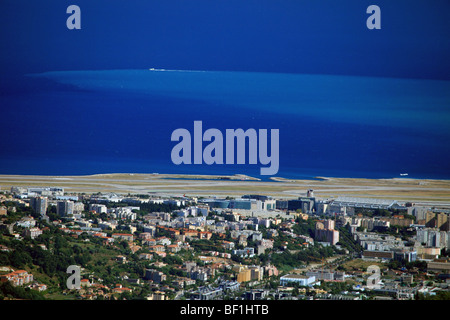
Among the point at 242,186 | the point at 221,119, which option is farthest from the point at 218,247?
the point at 221,119

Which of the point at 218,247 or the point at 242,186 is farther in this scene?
the point at 242,186

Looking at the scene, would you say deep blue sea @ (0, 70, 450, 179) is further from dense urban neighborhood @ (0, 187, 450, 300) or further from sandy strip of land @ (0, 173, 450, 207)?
dense urban neighborhood @ (0, 187, 450, 300)

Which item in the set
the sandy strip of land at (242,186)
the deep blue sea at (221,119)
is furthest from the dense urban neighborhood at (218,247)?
the deep blue sea at (221,119)

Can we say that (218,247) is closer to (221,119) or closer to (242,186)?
(242,186)

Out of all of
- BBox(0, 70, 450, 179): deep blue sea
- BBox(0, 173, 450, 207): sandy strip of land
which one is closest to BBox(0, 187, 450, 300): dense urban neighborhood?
BBox(0, 173, 450, 207): sandy strip of land

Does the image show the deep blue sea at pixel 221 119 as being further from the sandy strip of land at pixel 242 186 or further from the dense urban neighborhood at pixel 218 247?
the dense urban neighborhood at pixel 218 247

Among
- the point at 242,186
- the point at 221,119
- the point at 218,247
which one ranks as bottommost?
the point at 218,247

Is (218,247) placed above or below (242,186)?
below
